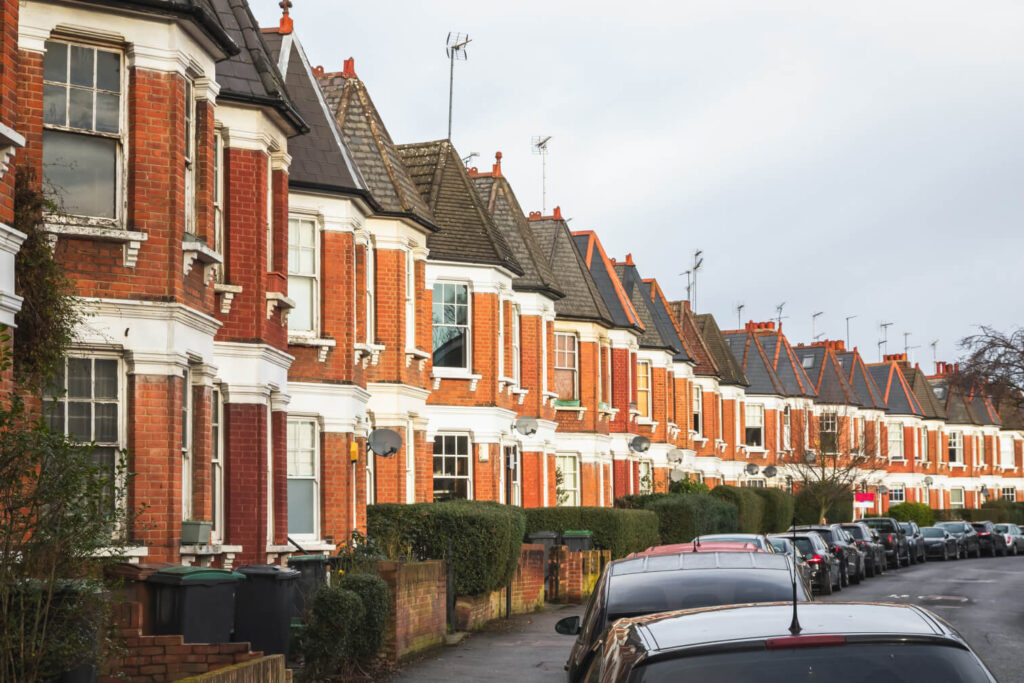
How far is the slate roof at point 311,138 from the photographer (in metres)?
22.8

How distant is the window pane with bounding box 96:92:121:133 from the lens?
15.0 metres

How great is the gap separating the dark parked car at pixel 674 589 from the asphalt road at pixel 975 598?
3.11 metres

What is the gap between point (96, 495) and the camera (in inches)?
409

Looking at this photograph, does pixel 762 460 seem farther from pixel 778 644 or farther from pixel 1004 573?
pixel 778 644

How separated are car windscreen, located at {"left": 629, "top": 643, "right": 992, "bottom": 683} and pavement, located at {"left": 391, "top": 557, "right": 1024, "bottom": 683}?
3.86ft

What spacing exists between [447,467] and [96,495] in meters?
20.9

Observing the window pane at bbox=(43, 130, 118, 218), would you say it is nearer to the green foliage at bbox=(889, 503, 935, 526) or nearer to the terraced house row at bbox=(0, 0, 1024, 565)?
the terraced house row at bbox=(0, 0, 1024, 565)

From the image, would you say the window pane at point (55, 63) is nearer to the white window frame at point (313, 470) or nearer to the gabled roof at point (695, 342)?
the white window frame at point (313, 470)

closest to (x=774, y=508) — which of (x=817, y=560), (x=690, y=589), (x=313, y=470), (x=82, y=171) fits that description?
(x=817, y=560)

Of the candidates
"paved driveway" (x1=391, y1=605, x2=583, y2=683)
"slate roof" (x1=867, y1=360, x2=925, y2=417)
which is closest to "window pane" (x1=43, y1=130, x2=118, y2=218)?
"paved driveway" (x1=391, y1=605, x2=583, y2=683)

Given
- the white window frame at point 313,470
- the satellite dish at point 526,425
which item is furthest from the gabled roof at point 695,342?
the white window frame at point 313,470

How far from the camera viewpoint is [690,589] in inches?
381

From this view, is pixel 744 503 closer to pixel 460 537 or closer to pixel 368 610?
pixel 460 537

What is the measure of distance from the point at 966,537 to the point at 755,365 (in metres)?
12.7
